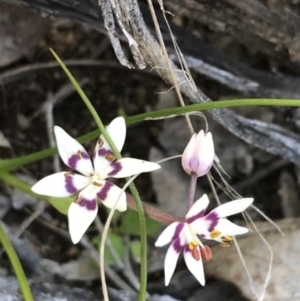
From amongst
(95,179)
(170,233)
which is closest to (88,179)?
(95,179)

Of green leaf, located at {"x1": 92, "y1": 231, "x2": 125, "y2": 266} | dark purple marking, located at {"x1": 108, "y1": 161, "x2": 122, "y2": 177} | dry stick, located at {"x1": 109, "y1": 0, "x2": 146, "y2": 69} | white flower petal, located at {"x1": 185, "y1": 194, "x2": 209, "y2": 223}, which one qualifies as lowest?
green leaf, located at {"x1": 92, "y1": 231, "x2": 125, "y2": 266}

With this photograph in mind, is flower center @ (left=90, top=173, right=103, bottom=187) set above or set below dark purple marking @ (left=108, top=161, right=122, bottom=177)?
below

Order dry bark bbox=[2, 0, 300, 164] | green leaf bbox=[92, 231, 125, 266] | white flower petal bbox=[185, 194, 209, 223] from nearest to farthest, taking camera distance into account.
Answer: white flower petal bbox=[185, 194, 209, 223], dry bark bbox=[2, 0, 300, 164], green leaf bbox=[92, 231, 125, 266]

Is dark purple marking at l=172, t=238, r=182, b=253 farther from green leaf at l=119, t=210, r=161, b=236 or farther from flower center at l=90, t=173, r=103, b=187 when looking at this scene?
green leaf at l=119, t=210, r=161, b=236

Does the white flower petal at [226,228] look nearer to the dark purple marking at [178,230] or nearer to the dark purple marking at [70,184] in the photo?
the dark purple marking at [178,230]

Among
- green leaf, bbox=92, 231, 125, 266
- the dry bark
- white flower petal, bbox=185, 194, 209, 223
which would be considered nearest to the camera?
white flower petal, bbox=185, 194, 209, 223

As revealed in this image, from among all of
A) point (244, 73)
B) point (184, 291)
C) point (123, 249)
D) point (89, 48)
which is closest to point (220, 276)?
point (184, 291)

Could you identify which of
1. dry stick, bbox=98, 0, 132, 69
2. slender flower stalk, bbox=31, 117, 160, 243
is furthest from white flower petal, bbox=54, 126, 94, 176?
dry stick, bbox=98, 0, 132, 69
